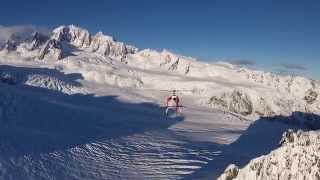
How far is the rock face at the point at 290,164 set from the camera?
172ft

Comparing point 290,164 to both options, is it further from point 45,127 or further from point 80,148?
point 45,127

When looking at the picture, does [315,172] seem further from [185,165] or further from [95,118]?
[95,118]

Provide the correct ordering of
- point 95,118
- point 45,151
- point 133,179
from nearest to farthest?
point 133,179 < point 45,151 < point 95,118

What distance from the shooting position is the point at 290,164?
54.2 m

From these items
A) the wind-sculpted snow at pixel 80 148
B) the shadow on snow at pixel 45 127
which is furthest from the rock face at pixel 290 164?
the shadow on snow at pixel 45 127

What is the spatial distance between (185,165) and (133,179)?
16.7 metres

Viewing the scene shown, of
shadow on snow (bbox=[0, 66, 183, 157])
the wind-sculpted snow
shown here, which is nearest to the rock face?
the wind-sculpted snow

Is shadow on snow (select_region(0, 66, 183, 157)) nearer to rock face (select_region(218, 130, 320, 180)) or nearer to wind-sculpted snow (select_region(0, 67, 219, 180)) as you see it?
wind-sculpted snow (select_region(0, 67, 219, 180))

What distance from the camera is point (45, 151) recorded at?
116188 mm

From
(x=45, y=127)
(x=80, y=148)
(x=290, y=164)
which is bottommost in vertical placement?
(x=80, y=148)

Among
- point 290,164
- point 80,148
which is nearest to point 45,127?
point 80,148

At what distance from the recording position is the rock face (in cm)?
5253

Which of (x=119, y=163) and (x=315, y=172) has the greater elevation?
(x=315, y=172)

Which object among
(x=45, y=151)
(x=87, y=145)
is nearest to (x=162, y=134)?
(x=87, y=145)
